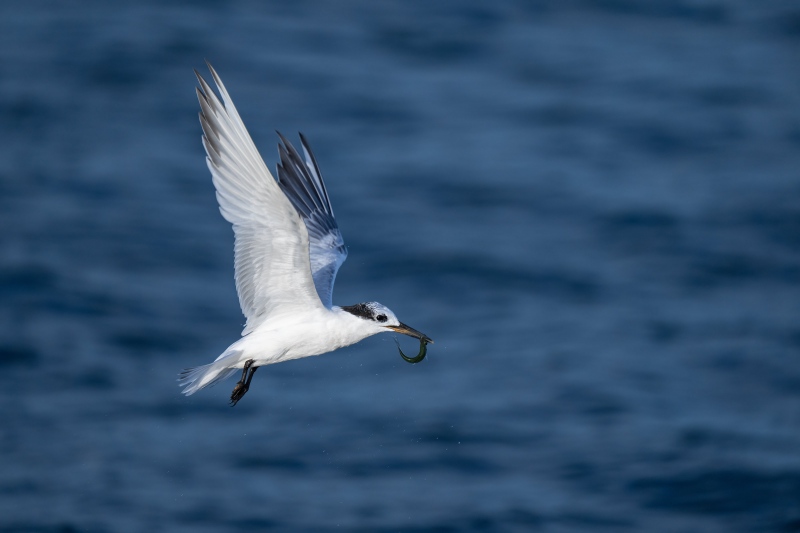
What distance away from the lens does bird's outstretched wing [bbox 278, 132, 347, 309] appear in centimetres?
1126

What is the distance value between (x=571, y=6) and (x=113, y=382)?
51.5ft

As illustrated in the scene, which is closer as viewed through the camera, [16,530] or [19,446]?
[16,530]

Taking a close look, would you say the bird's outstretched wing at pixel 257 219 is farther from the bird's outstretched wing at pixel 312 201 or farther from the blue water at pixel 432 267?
the blue water at pixel 432 267

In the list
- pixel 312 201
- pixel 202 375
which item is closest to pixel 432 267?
pixel 312 201

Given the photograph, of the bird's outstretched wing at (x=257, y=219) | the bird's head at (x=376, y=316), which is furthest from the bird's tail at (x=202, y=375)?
the bird's head at (x=376, y=316)

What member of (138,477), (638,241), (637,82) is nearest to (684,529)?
(638,241)

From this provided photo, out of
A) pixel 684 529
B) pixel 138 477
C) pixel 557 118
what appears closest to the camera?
pixel 684 529

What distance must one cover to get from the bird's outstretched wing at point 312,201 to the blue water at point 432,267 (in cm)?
777

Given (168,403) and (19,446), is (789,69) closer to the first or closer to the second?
(168,403)

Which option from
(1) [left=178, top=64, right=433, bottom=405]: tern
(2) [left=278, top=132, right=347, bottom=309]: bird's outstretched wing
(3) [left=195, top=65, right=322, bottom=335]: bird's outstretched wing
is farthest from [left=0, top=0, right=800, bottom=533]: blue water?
(3) [left=195, top=65, right=322, bottom=335]: bird's outstretched wing

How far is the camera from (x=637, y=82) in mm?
27703

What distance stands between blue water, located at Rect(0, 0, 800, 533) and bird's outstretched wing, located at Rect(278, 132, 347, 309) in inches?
306

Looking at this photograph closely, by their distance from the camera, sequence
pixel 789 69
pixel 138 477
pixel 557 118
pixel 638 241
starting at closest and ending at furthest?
pixel 138 477 → pixel 638 241 → pixel 557 118 → pixel 789 69

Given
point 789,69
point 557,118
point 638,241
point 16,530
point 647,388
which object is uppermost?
point 789,69
